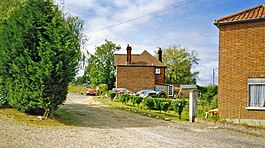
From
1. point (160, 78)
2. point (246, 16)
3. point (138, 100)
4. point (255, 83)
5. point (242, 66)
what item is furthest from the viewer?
point (160, 78)

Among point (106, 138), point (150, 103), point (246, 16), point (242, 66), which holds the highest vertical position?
point (246, 16)

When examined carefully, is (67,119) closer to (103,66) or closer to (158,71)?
(158,71)

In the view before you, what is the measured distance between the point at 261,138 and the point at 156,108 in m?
12.1

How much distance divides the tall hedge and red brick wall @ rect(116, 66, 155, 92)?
37.4 metres

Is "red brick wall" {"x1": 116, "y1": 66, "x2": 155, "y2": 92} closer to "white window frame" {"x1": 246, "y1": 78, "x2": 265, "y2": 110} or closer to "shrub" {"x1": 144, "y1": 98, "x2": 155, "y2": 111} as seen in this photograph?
"shrub" {"x1": 144, "y1": 98, "x2": 155, "y2": 111}

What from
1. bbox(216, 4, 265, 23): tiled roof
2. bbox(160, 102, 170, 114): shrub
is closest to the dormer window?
bbox(160, 102, 170, 114): shrub

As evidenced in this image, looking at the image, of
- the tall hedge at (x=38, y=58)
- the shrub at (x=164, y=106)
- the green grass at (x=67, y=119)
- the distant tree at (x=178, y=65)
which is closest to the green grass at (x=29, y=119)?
the green grass at (x=67, y=119)

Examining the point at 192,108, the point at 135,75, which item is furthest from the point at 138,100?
the point at 135,75

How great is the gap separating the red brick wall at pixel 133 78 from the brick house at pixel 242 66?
120 feet

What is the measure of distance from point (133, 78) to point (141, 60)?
4205 mm

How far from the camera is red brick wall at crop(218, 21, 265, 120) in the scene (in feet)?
54.1

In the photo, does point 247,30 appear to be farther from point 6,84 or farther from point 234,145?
point 6,84

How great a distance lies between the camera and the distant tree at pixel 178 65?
77.4 m

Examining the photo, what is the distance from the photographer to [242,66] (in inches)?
669
